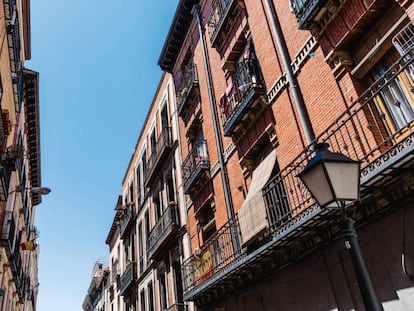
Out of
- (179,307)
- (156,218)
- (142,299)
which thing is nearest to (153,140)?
(156,218)

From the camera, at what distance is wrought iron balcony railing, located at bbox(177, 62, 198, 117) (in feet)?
46.4

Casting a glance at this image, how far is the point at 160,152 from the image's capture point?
16.7m

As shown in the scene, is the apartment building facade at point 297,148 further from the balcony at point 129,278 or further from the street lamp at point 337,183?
the balcony at point 129,278

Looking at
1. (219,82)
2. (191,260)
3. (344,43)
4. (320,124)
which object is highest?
(219,82)

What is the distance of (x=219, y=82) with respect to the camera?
12.1m

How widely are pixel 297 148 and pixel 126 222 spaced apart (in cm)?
1718

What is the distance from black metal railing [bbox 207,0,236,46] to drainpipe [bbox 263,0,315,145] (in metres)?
1.96

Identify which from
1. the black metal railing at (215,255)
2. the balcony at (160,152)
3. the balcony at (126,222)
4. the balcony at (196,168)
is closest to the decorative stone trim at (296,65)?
the black metal railing at (215,255)

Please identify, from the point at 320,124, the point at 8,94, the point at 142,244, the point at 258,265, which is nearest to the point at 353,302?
the point at 258,265

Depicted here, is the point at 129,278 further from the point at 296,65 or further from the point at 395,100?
the point at 395,100

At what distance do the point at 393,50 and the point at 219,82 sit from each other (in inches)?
263

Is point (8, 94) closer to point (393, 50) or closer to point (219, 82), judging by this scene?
point (219, 82)

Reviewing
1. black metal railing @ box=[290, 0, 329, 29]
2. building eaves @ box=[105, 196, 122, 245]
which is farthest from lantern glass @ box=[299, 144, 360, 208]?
building eaves @ box=[105, 196, 122, 245]

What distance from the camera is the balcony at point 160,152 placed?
53.6 feet
